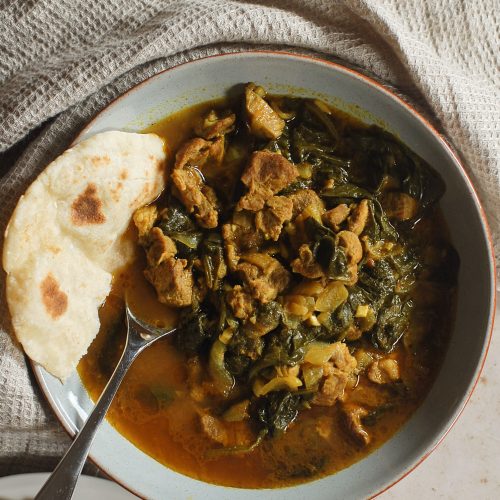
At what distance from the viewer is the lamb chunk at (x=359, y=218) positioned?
166 inches

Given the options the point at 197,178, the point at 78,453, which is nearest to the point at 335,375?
the point at 197,178

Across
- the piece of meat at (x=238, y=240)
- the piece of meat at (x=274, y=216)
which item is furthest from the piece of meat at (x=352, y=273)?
the piece of meat at (x=238, y=240)

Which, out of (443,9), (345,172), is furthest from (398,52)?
(345,172)

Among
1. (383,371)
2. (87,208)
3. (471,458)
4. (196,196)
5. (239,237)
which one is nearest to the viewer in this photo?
(87,208)

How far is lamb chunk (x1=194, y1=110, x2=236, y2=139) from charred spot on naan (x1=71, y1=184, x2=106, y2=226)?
→ 2.68ft

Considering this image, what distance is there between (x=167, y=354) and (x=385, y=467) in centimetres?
169

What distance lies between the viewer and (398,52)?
14.2 feet

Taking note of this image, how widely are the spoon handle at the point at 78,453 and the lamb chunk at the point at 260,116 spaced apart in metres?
1.76

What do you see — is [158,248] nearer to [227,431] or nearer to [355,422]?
[227,431]

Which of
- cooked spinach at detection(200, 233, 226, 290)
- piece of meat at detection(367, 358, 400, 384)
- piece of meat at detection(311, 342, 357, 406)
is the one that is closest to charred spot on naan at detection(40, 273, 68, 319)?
cooked spinach at detection(200, 233, 226, 290)

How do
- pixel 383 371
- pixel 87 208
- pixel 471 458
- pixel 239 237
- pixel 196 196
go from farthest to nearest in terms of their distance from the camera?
1. pixel 471 458
2. pixel 383 371
3. pixel 239 237
4. pixel 196 196
5. pixel 87 208

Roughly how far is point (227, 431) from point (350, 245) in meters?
1.54

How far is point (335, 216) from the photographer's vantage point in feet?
13.8

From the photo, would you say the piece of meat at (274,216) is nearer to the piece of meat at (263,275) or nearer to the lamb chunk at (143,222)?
the piece of meat at (263,275)
